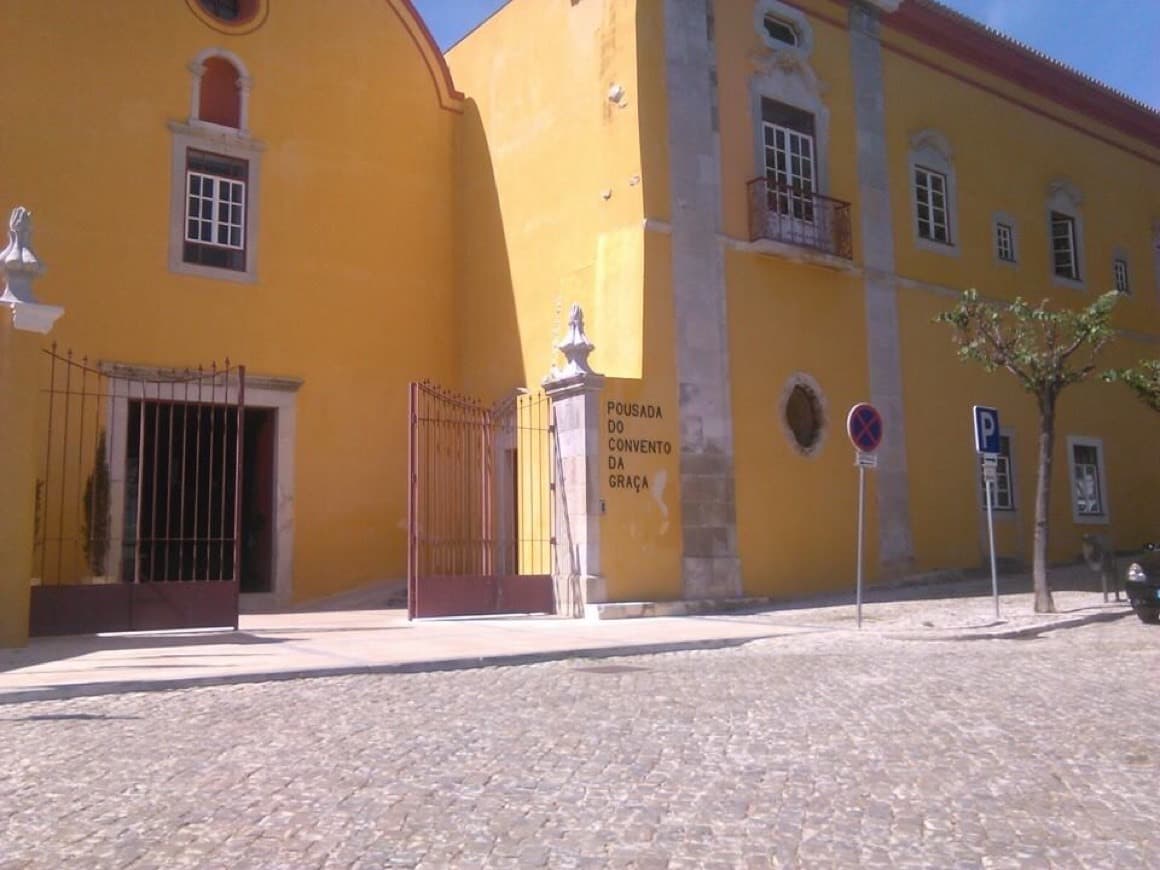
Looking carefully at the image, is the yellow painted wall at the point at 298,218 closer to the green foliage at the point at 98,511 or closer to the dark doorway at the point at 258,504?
the dark doorway at the point at 258,504

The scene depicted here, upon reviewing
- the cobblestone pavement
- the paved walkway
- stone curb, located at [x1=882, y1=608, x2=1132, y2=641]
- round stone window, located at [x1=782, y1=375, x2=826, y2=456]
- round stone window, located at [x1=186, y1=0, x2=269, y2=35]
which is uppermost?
round stone window, located at [x1=186, y1=0, x2=269, y2=35]

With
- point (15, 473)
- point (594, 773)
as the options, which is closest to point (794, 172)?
point (15, 473)

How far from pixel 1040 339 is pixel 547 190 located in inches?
283

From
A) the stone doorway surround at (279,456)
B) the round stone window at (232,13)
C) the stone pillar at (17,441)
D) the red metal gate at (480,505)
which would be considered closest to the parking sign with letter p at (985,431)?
the red metal gate at (480,505)

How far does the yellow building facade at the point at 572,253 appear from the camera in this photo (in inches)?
557

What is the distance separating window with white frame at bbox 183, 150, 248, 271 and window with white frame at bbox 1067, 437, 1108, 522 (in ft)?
48.9

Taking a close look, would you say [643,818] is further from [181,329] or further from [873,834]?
[181,329]

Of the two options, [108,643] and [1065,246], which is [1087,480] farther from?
[108,643]

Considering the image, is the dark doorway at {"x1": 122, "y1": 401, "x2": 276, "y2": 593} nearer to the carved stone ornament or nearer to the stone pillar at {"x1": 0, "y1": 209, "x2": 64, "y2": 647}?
the carved stone ornament

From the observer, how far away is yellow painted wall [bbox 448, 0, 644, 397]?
14.4m

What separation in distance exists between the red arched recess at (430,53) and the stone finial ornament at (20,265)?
30.9ft

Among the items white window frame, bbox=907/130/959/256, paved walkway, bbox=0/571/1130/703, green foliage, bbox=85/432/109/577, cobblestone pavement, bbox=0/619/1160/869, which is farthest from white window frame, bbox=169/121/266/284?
white window frame, bbox=907/130/959/256

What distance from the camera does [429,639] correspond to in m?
10.4

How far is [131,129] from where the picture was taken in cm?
1506
